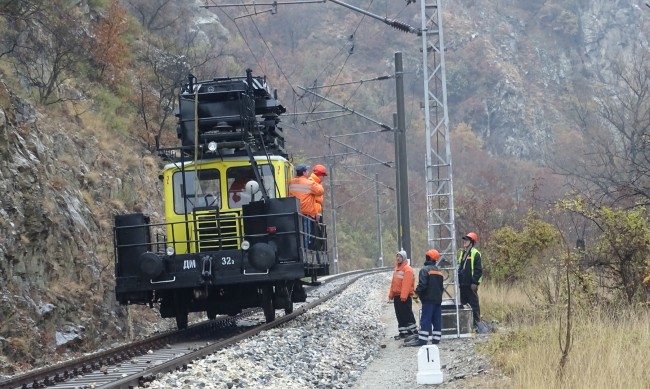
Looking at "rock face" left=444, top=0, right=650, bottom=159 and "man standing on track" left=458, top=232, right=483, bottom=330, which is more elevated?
"rock face" left=444, top=0, right=650, bottom=159

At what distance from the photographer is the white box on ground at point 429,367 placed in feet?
37.3

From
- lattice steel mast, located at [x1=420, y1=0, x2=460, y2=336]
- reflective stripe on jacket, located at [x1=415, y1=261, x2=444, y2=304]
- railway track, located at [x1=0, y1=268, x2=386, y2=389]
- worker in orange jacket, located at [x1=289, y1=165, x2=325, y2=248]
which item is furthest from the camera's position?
worker in orange jacket, located at [x1=289, y1=165, x2=325, y2=248]

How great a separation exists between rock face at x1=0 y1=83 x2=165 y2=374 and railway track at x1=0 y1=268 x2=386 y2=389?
6.82ft

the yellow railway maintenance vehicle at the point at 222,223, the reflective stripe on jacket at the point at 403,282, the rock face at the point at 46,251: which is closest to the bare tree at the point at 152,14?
the rock face at the point at 46,251

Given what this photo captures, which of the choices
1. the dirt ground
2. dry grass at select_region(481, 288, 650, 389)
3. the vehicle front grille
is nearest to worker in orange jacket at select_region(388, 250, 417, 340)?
the dirt ground

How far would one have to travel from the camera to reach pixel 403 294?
17109 mm

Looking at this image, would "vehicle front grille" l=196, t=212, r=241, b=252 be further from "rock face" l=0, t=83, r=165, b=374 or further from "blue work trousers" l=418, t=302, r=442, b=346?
"blue work trousers" l=418, t=302, r=442, b=346

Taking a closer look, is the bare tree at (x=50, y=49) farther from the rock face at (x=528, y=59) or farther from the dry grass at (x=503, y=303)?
the rock face at (x=528, y=59)

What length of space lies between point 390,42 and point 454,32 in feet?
34.6

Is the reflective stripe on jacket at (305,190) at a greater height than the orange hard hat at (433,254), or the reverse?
the reflective stripe on jacket at (305,190)

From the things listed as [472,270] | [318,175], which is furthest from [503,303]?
[318,175]

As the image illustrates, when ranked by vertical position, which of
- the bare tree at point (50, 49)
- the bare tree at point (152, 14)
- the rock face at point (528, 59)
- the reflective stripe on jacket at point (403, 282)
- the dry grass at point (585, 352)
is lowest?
the dry grass at point (585, 352)

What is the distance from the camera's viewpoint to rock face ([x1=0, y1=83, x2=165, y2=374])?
16.8 meters

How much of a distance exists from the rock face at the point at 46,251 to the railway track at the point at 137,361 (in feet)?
6.82
